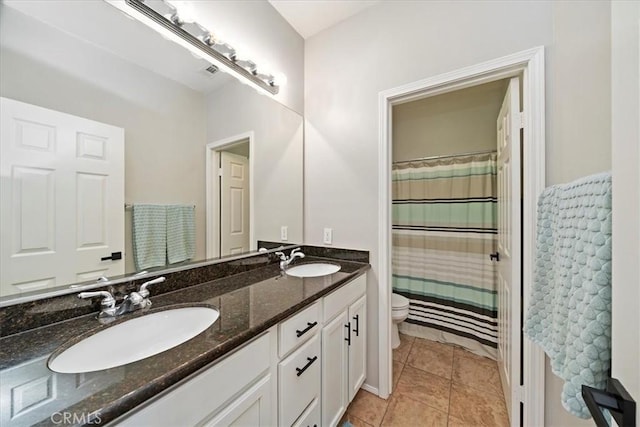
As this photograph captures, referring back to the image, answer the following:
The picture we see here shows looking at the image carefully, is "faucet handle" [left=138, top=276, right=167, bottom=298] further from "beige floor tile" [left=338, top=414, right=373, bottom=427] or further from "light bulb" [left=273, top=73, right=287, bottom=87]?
"light bulb" [left=273, top=73, right=287, bottom=87]

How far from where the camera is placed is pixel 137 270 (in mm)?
1067

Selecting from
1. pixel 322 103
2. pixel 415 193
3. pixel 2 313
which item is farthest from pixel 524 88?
pixel 2 313

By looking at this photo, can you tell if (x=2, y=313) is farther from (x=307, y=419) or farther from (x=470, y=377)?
(x=470, y=377)

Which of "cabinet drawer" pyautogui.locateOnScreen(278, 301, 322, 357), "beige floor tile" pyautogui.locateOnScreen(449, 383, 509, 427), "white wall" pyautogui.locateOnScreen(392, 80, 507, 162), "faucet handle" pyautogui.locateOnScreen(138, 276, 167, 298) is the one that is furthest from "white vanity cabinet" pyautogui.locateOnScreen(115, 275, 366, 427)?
"white wall" pyautogui.locateOnScreen(392, 80, 507, 162)

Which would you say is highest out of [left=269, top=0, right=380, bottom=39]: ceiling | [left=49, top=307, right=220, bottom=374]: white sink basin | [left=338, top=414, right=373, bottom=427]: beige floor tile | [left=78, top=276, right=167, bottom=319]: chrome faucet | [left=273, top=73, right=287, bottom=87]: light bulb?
[left=269, top=0, right=380, bottom=39]: ceiling

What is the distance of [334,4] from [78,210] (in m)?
1.85

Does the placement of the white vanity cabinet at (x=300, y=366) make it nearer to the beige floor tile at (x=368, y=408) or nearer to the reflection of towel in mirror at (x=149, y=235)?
the beige floor tile at (x=368, y=408)

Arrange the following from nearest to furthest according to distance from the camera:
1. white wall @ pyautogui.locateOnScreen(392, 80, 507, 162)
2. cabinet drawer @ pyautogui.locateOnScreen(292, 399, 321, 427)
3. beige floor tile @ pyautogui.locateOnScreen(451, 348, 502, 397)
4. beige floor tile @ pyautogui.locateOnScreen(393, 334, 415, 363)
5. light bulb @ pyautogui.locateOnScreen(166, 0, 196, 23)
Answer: cabinet drawer @ pyautogui.locateOnScreen(292, 399, 321, 427), light bulb @ pyautogui.locateOnScreen(166, 0, 196, 23), beige floor tile @ pyautogui.locateOnScreen(451, 348, 502, 397), beige floor tile @ pyautogui.locateOnScreen(393, 334, 415, 363), white wall @ pyautogui.locateOnScreen(392, 80, 507, 162)

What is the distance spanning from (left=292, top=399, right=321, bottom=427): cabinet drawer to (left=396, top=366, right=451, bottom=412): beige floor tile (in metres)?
0.78

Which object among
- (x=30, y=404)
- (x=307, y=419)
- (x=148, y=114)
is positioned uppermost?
(x=148, y=114)

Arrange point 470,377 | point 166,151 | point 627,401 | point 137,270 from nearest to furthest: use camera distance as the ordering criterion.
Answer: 1. point 627,401
2. point 137,270
3. point 166,151
4. point 470,377

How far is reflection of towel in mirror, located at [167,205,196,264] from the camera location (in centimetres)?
119

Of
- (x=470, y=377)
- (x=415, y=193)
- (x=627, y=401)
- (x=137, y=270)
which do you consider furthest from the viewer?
(x=415, y=193)

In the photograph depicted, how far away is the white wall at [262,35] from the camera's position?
1352 millimetres
